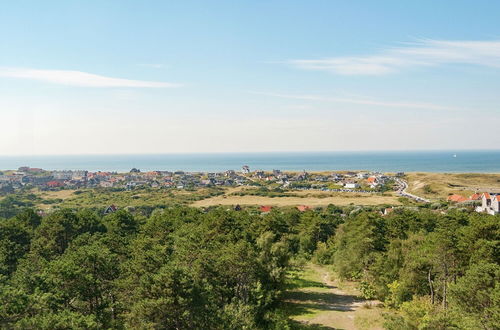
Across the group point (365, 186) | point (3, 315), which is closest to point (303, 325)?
point (3, 315)

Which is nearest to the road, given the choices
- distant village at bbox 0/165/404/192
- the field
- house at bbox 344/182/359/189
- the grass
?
the field

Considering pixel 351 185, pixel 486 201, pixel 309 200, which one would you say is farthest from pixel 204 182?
pixel 486 201

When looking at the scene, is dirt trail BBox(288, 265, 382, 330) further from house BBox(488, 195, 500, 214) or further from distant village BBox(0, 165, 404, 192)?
distant village BBox(0, 165, 404, 192)

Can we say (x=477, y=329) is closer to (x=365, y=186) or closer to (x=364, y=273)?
(x=364, y=273)

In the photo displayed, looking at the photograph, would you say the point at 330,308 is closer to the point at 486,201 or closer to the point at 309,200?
the point at 486,201

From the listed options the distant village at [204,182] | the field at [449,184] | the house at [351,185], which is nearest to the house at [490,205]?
the field at [449,184]

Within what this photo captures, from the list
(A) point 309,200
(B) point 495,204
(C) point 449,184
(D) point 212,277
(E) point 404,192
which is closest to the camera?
(D) point 212,277

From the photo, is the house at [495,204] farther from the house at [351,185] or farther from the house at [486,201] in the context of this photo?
the house at [351,185]
